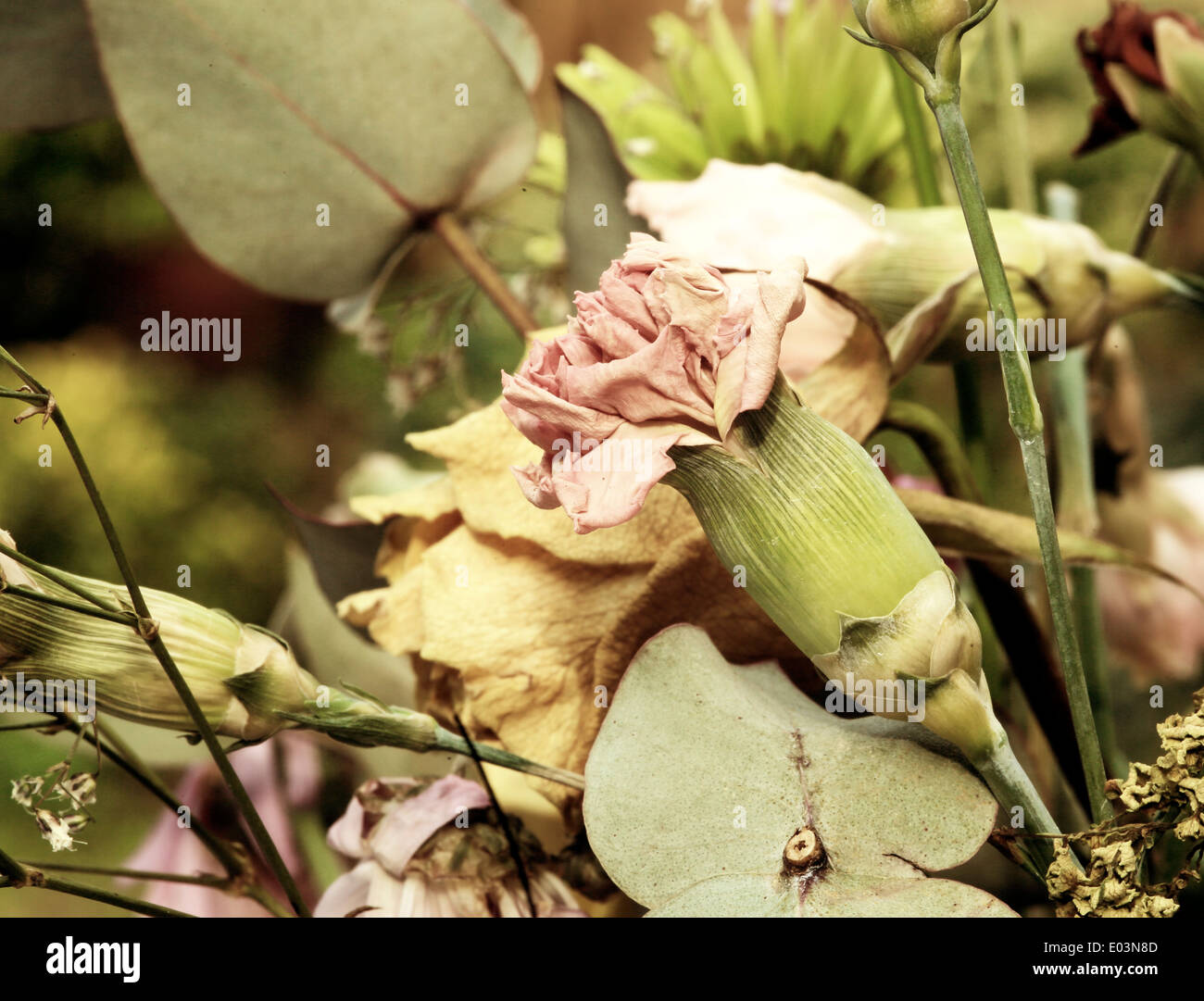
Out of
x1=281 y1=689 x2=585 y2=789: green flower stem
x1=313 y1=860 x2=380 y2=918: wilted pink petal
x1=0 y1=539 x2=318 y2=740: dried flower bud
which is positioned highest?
x1=0 y1=539 x2=318 y2=740: dried flower bud

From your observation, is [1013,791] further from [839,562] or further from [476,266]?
[476,266]

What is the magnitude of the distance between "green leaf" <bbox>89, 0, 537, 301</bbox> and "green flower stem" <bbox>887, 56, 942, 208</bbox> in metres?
0.12

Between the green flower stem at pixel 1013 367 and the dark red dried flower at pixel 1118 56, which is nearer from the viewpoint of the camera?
the green flower stem at pixel 1013 367

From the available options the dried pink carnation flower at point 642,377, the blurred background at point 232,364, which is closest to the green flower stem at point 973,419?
the blurred background at point 232,364

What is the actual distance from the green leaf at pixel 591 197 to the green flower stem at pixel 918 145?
0.09m

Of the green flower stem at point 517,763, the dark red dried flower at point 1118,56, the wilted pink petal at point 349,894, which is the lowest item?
the wilted pink petal at point 349,894

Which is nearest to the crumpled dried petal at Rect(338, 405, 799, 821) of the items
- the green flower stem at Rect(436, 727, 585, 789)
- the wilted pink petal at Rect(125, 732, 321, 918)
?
the green flower stem at Rect(436, 727, 585, 789)

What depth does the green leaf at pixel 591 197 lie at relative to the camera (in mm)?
316

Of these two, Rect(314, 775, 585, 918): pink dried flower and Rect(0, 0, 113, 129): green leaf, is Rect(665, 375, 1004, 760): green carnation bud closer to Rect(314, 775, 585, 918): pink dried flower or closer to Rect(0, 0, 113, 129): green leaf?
Rect(314, 775, 585, 918): pink dried flower

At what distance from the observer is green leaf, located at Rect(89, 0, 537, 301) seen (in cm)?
29

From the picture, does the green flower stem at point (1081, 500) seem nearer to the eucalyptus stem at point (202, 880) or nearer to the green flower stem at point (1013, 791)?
the green flower stem at point (1013, 791)

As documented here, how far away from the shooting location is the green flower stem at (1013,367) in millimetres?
196

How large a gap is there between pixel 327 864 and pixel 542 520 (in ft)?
0.52

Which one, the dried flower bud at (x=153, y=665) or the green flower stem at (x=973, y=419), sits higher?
the green flower stem at (x=973, y=419)
